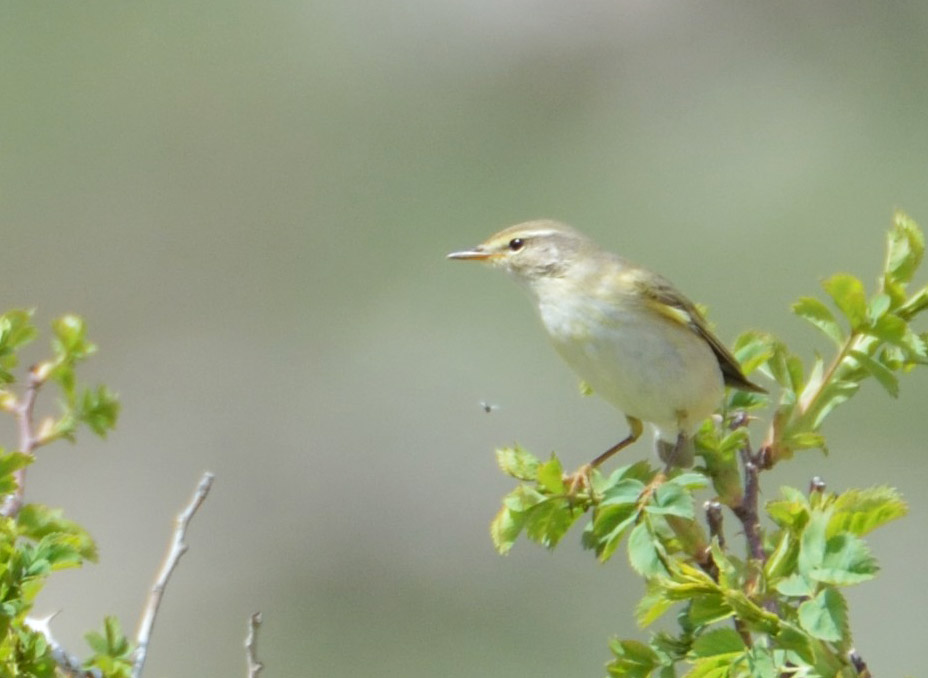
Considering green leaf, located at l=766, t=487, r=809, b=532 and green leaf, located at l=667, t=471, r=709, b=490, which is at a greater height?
green leaf, located at l=667, t=471, r=709, b=490

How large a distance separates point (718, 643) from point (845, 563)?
27 cm

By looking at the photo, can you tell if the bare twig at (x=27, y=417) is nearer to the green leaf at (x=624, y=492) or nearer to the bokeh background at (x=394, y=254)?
the green leaf at (x=624, y=492)

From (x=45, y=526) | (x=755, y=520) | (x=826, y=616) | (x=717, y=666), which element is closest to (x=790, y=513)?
(x=826, y=616)

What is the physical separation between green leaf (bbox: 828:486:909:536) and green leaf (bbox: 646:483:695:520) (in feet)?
1.01

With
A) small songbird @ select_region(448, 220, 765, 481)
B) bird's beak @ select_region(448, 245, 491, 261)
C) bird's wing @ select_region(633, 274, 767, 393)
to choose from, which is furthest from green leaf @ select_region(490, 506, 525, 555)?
bird's beak @ select_region(448, 245, 491, 261)

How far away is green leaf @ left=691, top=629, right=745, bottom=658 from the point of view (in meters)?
2.62

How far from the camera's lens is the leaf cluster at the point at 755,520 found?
100 inches

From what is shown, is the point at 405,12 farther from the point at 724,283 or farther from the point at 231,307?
the point at 724,283

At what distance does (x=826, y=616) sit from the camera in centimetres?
251

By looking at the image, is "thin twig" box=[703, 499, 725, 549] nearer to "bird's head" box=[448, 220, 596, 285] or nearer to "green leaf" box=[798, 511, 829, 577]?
"green leaf" box=[798, 511, 829, 577]

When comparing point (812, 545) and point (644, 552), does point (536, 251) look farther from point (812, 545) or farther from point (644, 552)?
point (812, 545)

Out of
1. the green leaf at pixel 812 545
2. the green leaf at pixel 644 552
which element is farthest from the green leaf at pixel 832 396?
the green leaf at pixel 812 545

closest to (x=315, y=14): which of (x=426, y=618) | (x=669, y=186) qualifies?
(x=669, y=186)

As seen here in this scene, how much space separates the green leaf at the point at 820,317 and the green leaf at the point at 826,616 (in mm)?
829
